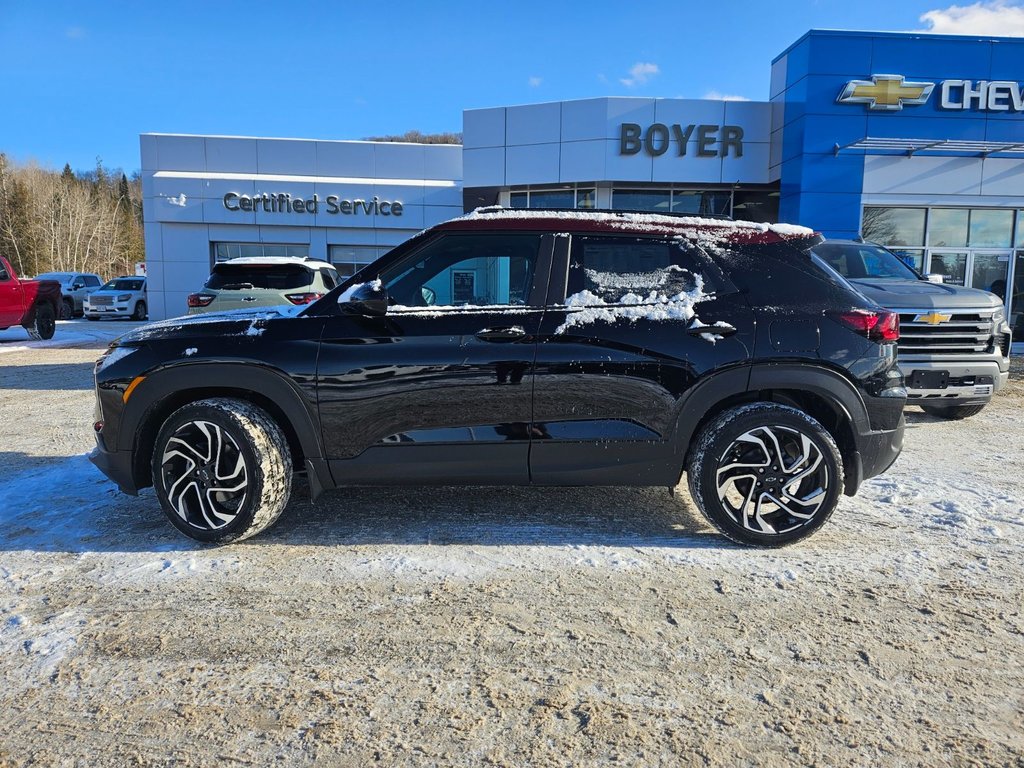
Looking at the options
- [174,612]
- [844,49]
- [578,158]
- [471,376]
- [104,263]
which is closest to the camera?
[174,612]

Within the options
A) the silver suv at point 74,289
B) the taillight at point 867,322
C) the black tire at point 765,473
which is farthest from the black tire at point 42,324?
the taillight at point 867,322

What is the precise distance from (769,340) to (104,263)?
77254mm

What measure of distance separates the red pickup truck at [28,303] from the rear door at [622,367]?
1539 cm

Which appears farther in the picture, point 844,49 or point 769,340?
point 844,49

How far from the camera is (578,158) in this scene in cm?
1714

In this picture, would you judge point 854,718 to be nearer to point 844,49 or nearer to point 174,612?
point 174,612

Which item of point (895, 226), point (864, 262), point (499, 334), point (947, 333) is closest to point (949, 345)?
point (947, 333)

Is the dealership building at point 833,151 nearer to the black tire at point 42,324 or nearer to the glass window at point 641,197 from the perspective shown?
the glass window at point 641,197

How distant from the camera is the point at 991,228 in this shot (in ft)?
53.5

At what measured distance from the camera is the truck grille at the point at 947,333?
266 inches

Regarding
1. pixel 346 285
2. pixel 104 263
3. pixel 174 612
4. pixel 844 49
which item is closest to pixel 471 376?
pixel 346 285

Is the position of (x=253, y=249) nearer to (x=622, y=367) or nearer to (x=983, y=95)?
(x=983, y=95)

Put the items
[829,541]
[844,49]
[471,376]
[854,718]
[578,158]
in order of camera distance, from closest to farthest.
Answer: [854,718]
[471,376]
[829,541]
[844,49]
[578,158]

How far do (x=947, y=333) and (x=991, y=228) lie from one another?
12.3m
